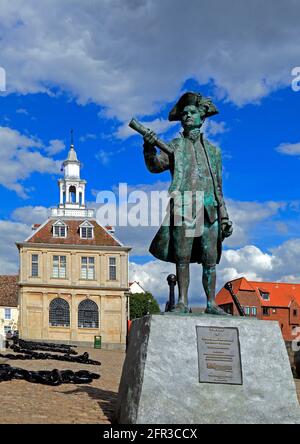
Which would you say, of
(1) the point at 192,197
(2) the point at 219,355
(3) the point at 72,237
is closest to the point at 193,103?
(1) the point at 192,197

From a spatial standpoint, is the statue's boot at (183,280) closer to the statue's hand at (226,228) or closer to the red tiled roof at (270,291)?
the statue's hand at (226,228)

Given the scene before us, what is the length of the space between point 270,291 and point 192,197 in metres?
69.0

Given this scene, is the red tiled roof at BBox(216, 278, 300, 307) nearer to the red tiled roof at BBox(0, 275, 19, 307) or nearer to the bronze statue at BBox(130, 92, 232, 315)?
the red tiled roof at BBox(0, 275, 19, 307)

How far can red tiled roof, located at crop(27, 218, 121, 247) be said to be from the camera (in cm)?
4575

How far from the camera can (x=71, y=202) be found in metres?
51.9

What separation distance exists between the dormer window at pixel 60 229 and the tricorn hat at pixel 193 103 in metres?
39.5

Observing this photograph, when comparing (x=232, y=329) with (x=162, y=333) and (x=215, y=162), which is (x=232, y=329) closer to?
(x=162, y=333)

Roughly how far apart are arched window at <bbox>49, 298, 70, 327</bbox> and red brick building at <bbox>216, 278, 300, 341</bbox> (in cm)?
2922

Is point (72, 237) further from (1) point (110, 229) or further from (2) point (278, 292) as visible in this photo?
(2) point (278, 292)

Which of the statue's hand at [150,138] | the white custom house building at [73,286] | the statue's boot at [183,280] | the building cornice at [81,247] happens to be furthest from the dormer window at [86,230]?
the statue's boot at [183,280]

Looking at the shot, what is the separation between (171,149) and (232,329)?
2.29 metres

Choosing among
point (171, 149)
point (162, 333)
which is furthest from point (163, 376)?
point (171, 149)

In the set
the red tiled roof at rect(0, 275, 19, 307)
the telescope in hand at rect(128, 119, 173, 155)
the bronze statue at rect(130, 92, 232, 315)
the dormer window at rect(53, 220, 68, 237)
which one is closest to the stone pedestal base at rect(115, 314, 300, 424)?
the bronze statue at rect(130, 92, 232, 315)

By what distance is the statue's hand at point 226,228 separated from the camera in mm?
7180
